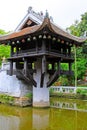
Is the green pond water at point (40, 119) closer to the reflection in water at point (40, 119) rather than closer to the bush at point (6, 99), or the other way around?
the reflection in water at point (40, 119)

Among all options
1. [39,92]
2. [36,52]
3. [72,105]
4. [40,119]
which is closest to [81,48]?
[72,105]

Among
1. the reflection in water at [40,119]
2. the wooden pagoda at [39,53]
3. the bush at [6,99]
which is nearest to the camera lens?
the reflection in water at [40,119]

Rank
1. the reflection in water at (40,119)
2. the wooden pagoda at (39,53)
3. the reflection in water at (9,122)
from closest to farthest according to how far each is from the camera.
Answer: the reflection in water at (9,122)
the reflection in water at (40,119)
the wooden pagoda at (39,53)

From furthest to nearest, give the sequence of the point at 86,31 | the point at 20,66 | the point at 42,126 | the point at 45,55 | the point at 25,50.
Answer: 1. the point at 86,31
2. the point at 20,66
3. the point at 25,50
4. the point at 45,55
5. the point at 42,126

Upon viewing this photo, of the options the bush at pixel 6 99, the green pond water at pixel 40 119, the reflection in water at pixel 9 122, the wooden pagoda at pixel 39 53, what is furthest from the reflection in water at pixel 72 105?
the reflection in water at pixel 9 122

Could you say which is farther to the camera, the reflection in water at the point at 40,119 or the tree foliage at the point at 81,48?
the tree foliage at the point at 81,48

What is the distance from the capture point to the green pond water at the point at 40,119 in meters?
7.30

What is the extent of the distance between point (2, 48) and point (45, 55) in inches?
502

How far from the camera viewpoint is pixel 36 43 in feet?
32.9

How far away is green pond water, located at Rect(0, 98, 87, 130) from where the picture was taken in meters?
7.30

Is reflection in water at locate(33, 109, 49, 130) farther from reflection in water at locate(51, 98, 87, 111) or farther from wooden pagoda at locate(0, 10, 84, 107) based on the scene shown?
reflection in water at locate(51, 98, 87, 111)

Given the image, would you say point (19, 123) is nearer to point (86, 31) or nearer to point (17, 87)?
point (17, 87)

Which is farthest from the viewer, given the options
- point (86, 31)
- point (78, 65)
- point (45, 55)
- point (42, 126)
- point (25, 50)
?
point (86, 31)

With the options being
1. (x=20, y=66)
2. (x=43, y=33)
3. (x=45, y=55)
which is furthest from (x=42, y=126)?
(x=20, y=66)
